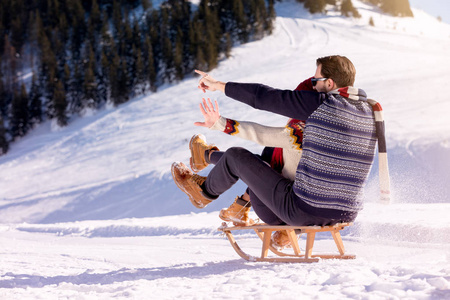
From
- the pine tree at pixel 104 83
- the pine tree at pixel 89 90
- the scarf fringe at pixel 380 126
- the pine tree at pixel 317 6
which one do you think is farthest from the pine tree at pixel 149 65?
the scarf fringe at pixel 380 126

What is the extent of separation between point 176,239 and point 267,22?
27280mm

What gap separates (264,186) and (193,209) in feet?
20.8

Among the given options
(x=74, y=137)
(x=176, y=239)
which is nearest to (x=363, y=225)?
(x=176, y=239)

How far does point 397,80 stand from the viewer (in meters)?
16.0

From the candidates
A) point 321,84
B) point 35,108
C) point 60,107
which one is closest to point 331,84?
point 321,84

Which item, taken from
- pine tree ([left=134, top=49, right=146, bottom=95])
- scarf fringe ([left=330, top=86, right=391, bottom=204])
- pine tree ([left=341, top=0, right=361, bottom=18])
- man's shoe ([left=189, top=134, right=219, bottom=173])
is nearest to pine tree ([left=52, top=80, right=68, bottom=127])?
pine tree ([left=134, top=49, right=146, bottom=95])

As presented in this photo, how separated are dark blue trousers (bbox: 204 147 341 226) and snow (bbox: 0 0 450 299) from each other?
0.32m

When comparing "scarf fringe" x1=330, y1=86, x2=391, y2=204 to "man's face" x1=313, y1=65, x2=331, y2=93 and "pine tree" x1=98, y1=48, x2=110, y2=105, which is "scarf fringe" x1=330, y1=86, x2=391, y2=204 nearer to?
"man's face" x1=313, y1=65, x2=331, y2=93

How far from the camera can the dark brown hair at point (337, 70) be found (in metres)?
2.44

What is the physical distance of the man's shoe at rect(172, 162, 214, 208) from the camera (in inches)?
124

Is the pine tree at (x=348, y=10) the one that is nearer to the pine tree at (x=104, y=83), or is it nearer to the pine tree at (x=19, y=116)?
the pine tree at (x=104, y=83)

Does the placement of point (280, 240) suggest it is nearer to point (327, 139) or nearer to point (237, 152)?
point (237, 152)

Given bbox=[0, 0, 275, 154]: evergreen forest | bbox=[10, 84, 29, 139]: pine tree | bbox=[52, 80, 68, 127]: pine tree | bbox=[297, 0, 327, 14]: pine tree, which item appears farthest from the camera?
bbox=[297, 0, 327, 14]: pine tree

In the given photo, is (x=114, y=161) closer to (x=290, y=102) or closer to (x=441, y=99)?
(x=441, y=99)
